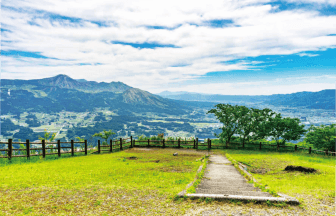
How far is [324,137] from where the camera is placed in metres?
26.9

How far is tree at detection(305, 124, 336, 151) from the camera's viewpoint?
2609 cm

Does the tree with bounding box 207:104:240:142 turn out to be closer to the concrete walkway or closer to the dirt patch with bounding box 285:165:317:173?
the dirt patch with bounding box 285:165:317:173

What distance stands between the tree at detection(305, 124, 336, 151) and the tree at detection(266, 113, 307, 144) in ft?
7.51

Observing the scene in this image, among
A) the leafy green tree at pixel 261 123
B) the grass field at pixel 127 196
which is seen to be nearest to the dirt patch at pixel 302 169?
the grass field at pixel 127 196

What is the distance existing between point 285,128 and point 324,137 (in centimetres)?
569

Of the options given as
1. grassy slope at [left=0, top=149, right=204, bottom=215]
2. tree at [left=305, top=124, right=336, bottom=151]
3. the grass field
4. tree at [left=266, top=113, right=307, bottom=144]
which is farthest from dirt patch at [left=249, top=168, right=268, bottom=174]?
tree at [left=266, top=113, right=307, bottom=144]

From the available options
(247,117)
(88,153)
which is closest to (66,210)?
(88,153)

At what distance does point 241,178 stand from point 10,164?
17.6 metres

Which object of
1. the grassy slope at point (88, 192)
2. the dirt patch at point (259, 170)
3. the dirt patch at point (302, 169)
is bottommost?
the dirt patch at point (259, 170)

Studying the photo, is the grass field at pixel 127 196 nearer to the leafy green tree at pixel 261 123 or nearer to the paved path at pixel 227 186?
the paved path at pixel 227 186

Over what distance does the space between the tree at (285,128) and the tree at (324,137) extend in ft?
7.51

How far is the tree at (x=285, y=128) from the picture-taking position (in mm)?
31234

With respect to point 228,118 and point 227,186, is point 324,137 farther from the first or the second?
point 227,186

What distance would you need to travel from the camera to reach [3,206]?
736cm
